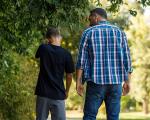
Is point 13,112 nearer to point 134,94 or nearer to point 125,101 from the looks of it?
point 134,94

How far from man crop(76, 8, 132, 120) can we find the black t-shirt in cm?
89

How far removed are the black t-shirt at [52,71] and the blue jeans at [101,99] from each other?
90 centimetres

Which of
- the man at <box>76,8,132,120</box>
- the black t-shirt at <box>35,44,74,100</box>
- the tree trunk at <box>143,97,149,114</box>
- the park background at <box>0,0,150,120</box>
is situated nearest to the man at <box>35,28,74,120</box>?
the black t-shirt at <box>35,44,74,100</box>

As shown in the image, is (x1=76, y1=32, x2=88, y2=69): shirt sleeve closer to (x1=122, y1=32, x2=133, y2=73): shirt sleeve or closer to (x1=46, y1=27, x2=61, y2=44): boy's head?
(x1=122, y1=32, x2=133, y2=73): shirt sleeve

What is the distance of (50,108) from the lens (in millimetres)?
8961

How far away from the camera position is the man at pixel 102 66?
798cm

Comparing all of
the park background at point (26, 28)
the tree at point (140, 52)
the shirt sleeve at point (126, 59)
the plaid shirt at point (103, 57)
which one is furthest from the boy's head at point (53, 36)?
the tree at point (140, 52)

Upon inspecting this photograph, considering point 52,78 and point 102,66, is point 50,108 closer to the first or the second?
point 52,78

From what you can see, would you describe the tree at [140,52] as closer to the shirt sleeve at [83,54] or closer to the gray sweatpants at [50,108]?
the gray sweatpants at [50,108]

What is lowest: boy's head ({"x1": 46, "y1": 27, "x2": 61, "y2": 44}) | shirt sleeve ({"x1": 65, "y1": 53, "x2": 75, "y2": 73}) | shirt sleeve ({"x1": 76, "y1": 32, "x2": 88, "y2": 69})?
shirt sleeve ({"x1": 65, "y1": 53, "x2": 75, "y2": 73})

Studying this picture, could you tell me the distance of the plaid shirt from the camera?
798 centimetres

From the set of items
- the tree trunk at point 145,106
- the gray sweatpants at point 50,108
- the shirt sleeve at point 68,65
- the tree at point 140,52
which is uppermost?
the shirt sleeve at point 68,65

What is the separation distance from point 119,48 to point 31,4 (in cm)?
381

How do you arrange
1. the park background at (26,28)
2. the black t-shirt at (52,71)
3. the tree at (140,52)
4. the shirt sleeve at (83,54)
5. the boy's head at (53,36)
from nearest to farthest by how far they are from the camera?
the shirt sleeve at (83,54) → the black t-shirt at (52,71) → the boy's head at (53,36) → the park background at (26,28) → the tree at (140,52)
